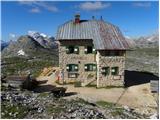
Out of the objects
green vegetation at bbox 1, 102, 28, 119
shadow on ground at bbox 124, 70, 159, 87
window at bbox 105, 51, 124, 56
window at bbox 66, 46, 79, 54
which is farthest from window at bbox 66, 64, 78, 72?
green vegetation at bbox 1, 102, 28, 119

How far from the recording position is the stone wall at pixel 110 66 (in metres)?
34.7

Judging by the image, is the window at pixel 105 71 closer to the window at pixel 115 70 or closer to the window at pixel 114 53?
the window at pixel 115 70

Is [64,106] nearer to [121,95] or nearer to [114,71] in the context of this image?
[121,95]

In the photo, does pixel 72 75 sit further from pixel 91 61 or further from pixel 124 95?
pixel 124 95

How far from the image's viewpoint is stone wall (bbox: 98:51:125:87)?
1366 inches

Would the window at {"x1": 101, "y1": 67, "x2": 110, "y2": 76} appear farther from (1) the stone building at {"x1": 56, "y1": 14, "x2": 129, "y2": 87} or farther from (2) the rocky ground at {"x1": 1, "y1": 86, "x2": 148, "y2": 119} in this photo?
(2) the rocky ground at {"x1": 1, "y1": 86, "x2": 148, "y2": 119}

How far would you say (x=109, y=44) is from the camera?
115 feet

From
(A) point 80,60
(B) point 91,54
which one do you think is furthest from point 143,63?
(A) point 80,60

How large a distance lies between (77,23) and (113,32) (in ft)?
16.3

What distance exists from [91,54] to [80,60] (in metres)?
1.55

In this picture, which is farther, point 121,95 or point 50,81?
point 50,81

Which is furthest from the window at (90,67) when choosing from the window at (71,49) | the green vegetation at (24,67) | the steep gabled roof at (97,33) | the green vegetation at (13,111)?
the green vegetation at (13,111)

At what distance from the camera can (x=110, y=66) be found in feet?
114

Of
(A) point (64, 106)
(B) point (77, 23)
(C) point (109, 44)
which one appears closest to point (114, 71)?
(C) point (109, 44)
